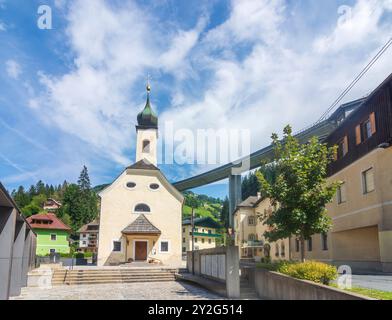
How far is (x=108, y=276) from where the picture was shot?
69.2 ft

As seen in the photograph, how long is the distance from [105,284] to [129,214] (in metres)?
13.4

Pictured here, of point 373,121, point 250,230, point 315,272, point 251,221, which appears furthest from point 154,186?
point 315,272

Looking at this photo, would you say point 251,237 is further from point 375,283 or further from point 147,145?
point 375,283

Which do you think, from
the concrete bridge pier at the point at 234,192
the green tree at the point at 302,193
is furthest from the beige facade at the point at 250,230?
the green tree at the point at 302,193

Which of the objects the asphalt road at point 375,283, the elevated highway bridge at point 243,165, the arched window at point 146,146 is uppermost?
the elevated highway bridge at point 243,165

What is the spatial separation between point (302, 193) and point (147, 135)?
3017 centimetres

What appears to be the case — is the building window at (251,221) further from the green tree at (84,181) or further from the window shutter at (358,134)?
the green tree at (84,181)

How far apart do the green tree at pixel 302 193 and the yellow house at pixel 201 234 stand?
6110 centimetres

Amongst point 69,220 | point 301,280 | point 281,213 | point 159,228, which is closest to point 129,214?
point 159,228

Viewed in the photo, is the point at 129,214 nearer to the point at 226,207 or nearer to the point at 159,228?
the point at 159,228

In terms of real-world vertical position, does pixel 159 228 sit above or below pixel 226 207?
below

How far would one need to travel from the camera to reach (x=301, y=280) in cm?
983

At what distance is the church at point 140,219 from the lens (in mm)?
31750

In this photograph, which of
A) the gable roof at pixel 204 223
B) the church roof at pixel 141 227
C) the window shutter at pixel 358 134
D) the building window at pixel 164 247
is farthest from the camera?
the gable roof at pixel 204 223
